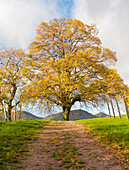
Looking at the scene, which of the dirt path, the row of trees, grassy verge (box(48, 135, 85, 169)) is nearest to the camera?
the dirt path

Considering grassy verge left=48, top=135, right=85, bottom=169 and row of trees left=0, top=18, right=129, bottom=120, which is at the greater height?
row of trees left=0, top=18, right=129, bottom=120

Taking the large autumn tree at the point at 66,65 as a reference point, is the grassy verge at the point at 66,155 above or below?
below

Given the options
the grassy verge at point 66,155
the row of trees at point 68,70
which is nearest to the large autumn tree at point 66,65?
the row of trees at point 68,70

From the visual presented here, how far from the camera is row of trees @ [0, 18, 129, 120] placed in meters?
21.5

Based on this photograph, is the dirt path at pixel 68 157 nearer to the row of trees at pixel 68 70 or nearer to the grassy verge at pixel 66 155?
the grassy verge at pixel 66 155

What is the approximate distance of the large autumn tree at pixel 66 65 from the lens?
21.5 meters

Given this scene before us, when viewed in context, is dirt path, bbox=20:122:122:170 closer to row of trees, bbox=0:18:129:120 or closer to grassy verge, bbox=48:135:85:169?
grassy verge, bbox=48:135:85:169

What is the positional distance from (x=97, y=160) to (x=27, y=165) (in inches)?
133

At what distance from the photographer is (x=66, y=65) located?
21.0m

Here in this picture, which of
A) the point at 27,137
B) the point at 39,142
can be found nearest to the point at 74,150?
the point at 39,142

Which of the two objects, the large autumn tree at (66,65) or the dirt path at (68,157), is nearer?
the dirt path at (68,157)

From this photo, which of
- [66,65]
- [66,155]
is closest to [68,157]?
[66,155]

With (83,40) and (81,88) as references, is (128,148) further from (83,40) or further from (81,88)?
(83,40)

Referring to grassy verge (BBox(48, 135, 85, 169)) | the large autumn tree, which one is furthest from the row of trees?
grassy verge (BBox(48, 135, 85, 169))
